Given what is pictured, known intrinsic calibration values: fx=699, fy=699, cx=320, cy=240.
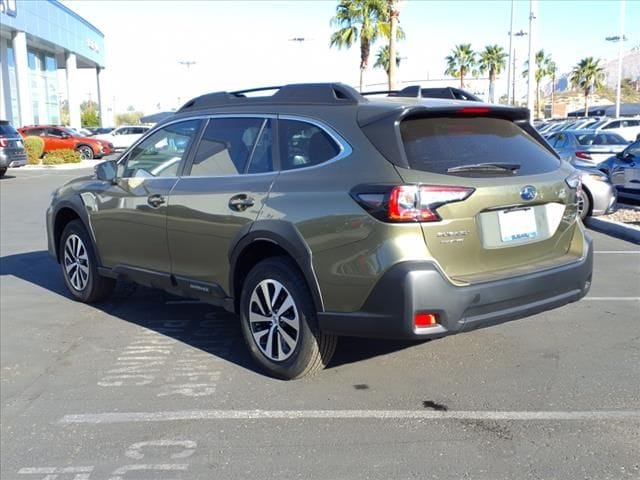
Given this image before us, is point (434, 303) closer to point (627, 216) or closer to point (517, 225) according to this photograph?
point (517, 225)

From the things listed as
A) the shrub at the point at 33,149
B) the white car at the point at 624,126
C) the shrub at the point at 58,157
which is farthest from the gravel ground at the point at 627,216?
the shrub at the point at 33,149

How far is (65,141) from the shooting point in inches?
1335

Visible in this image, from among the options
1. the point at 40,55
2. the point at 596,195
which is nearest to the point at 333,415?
the point at 596,195

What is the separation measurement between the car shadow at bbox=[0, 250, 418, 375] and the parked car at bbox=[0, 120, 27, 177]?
15.0 m

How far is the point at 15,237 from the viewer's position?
1069 centimetres

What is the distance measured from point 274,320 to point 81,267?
286 cm

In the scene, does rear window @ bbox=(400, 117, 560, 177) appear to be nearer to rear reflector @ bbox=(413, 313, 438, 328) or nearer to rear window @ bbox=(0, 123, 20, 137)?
rear reflector @ bbox=(413, 313, 438, 328)

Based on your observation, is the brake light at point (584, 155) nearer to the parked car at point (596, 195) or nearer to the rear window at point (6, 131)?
the parked car at point (596, 195)

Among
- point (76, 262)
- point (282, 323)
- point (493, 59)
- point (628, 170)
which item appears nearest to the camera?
point (282, 323)

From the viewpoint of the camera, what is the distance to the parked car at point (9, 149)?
22.0 m

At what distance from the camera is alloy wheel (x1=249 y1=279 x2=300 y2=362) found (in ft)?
14.9

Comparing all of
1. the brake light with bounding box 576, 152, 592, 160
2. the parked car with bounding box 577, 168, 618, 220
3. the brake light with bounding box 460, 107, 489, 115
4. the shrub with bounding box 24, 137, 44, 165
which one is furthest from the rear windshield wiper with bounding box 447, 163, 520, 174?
the shrub with bounding box 24, 137, 44, 165

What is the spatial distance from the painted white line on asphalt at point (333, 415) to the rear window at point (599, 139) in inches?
587

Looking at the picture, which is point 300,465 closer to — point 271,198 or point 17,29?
point 271,198
